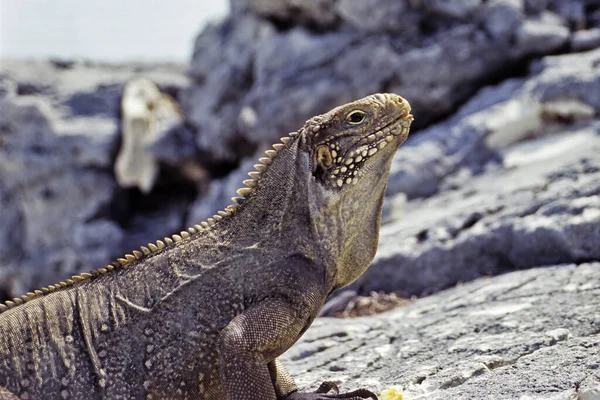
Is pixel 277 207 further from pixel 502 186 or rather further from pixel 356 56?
pixel 356 56

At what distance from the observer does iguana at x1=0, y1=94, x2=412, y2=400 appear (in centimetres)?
329

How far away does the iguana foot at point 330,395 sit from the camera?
3.38 m

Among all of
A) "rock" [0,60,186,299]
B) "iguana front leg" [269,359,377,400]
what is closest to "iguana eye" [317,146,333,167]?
"iguana front leg" [269,359,377,400]

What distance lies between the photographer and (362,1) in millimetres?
11453

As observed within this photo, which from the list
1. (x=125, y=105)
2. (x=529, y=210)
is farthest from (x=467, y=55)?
(x=125, y=105)

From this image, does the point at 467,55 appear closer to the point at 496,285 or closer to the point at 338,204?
the point at 496,285

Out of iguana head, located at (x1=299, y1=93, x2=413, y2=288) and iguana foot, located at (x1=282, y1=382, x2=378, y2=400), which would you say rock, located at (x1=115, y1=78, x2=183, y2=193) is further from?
iguana foot, located at (x1=282, y1=382, x2=378, y2=400)

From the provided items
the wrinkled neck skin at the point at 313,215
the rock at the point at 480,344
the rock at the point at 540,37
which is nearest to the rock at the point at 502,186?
the rock at the point at 540,37

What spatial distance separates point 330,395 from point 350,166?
1.22 m

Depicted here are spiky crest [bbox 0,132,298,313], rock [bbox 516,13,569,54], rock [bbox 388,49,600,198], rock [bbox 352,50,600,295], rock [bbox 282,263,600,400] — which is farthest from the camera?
rock [bbox 516,13,569,54]

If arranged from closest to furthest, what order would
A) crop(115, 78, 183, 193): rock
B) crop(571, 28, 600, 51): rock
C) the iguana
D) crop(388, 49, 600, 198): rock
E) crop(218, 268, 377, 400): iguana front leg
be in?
crop(218, 268, 377, 400): iguana front leg, the iguana, crop(388, 49, 600, 198): rock, crop(571, 28, 600, 51): rock, crop(115, 78, 183, 193): rock

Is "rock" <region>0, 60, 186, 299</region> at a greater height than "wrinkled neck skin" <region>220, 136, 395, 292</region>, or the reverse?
"wrinkled neck skin" <region>220, 136, 395, 292</region>

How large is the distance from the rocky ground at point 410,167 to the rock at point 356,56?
36 mm

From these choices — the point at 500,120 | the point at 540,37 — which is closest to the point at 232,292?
the point at 500,120
